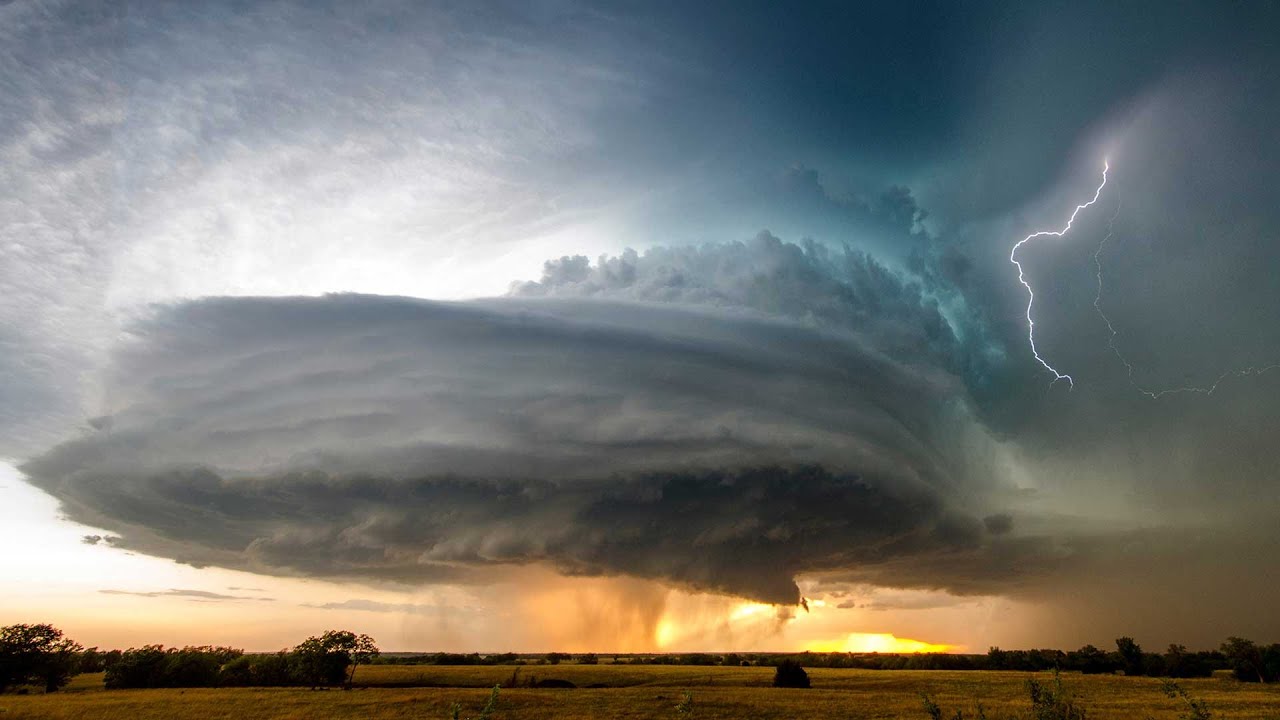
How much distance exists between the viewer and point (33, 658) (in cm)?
11519

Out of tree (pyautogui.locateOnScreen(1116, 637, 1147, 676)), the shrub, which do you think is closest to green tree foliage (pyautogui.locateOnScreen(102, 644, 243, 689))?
the shrub

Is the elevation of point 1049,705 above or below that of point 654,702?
above

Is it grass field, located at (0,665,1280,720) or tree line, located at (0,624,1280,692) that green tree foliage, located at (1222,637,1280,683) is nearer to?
tree line, located at (0,624,1280,692)

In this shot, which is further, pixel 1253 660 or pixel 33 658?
pixel 1253 660

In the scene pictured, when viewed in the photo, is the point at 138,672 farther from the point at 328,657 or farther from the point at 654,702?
the point at 654,702

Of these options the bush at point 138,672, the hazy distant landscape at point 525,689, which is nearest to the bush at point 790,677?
the hazy distant landscape at point 525,689

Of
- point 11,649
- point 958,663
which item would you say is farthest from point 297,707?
point 958,663

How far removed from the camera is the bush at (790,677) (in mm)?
115625

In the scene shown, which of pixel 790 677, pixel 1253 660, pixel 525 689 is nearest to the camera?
pixel 525 689

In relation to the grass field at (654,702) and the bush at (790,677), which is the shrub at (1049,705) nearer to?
the grass field at (654,702)

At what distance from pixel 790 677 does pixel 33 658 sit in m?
131

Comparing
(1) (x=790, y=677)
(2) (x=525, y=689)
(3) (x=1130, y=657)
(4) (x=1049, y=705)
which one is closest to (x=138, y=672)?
(2) (x=525, y=689)

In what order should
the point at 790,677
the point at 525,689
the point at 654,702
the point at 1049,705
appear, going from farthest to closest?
the point at 790,677
the point at 525,689
the point at 654,702
the point at 1049,705

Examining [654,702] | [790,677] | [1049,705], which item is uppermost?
[790,677]
